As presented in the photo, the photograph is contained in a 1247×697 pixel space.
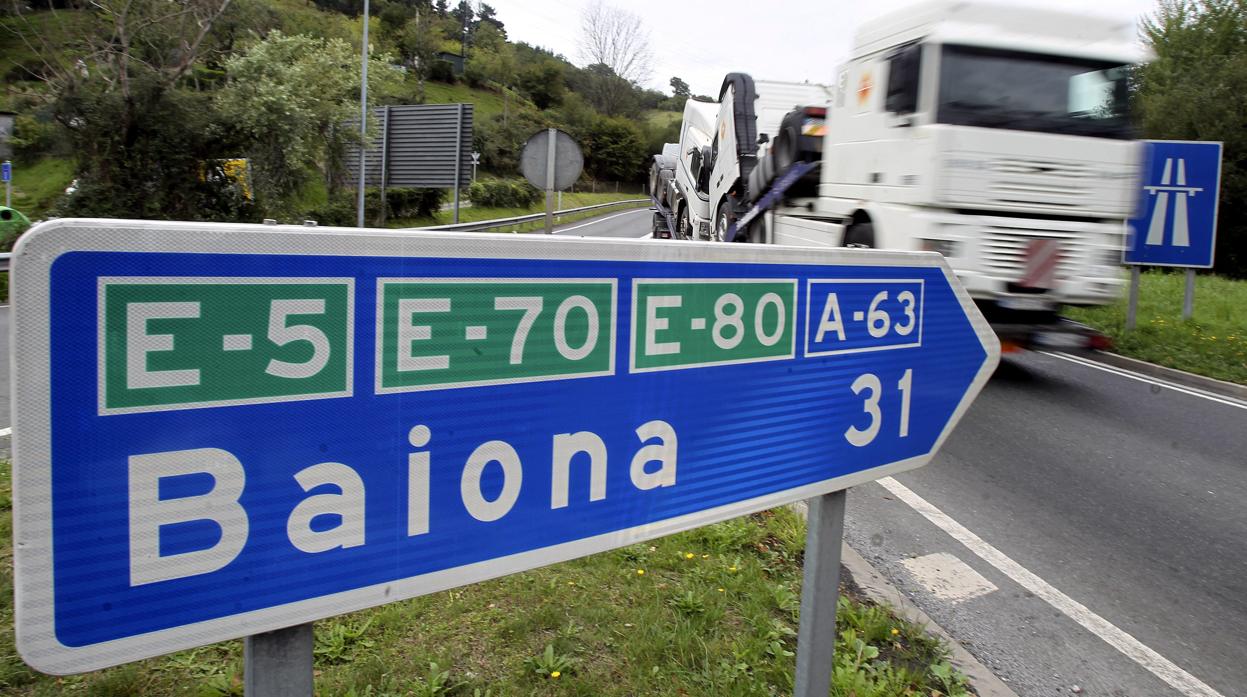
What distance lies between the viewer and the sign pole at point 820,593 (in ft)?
6.14

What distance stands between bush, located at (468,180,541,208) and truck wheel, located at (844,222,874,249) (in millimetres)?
32572

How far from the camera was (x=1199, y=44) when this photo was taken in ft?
107

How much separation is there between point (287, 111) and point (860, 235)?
53.6 ft

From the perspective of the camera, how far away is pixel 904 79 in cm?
827

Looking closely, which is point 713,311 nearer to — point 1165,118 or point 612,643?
point 612,643

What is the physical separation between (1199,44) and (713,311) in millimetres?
39659

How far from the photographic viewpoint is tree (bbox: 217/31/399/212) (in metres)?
20.2

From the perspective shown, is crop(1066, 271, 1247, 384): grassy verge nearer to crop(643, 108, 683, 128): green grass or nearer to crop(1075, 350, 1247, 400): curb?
crop(1075, 350, 1247, 400): curb

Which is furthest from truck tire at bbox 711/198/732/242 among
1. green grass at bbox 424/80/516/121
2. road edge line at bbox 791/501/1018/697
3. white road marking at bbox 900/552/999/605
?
green grass at bbox 424/80/516/121

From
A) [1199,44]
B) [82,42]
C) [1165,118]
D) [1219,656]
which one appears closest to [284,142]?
[82,42]

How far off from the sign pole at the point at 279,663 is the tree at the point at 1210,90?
89.8ft

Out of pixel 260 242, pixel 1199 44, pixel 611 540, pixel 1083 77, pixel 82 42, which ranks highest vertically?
pixel 1199 44

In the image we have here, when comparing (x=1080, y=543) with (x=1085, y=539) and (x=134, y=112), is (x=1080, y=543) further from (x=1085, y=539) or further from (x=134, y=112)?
(x=134, y=112)

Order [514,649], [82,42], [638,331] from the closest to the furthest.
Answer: [638,331]
[514,649]
[82,42]
